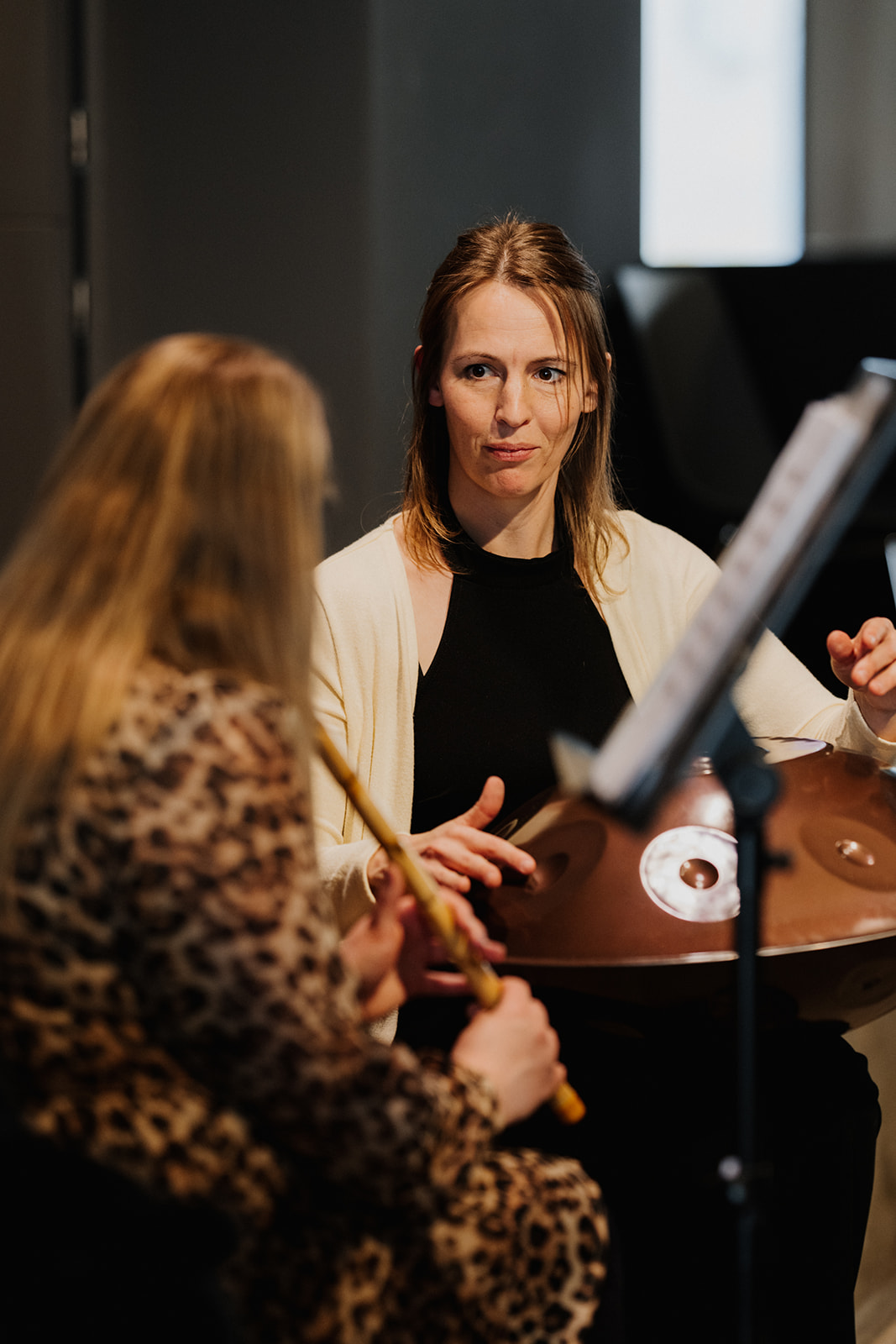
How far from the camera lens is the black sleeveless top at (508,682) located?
1425mm

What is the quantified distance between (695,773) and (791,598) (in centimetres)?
37

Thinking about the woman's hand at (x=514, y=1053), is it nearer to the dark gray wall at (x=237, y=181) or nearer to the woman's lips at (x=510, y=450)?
the woman's lips at (x=510, y=450)

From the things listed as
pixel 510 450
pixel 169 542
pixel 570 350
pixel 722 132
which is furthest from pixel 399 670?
pixel 722 132

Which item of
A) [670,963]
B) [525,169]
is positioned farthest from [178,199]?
[670,963]

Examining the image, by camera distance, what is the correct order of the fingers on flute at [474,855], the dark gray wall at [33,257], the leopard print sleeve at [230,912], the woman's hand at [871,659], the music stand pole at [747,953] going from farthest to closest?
the dark gray wall at [33,257]
the woman's hand at [871,659]
the fingers on flute at [474,855]
the music stand pole at [747,953]
the leopard print sleeve at [230,912]

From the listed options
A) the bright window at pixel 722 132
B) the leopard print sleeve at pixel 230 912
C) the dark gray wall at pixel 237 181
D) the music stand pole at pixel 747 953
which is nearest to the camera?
the leopard print sleeve at pixel 230 912

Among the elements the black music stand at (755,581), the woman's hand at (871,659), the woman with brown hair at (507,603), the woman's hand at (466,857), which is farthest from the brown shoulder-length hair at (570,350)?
the black music stand at (755,581)

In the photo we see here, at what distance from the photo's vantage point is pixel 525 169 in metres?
2.77

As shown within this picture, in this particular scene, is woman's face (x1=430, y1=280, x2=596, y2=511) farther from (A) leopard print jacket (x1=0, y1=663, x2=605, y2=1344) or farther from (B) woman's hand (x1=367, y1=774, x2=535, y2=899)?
(A) leopard print jacket (x1=0, y1=663, x2=605, y2=1344)

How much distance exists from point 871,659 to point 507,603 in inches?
15.3

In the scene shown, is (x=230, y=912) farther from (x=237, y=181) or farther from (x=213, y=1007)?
(x=237, y=181)

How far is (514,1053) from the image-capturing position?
92 cm

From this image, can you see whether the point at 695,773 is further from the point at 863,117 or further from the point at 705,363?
the point at 863,117

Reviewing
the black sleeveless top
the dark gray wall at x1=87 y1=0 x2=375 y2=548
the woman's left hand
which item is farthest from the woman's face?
the dark gray wall at x1=87 y1=0 x2=375 y2=548
